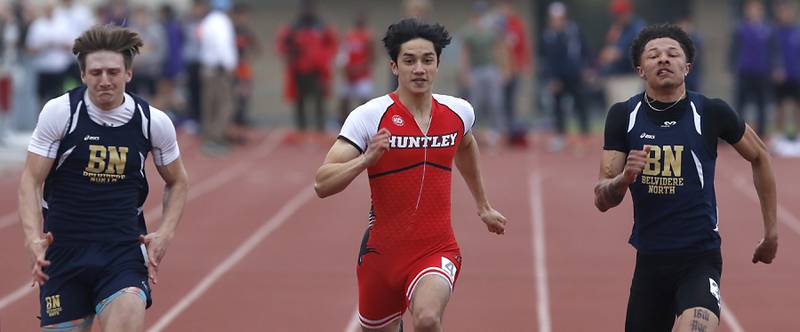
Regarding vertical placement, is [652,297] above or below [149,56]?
below

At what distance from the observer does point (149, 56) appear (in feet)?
65.5

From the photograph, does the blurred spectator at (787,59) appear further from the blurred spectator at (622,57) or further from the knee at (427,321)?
the knee at (427,321)

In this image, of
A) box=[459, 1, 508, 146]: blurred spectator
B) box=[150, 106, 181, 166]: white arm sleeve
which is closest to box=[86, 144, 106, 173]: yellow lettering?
box=[150, 106, 181, 166]: white arm sleeve

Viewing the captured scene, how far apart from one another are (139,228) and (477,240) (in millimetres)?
6147

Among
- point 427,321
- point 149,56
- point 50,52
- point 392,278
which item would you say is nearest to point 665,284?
point 427,321

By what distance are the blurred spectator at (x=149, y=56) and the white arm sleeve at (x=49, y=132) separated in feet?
46.6

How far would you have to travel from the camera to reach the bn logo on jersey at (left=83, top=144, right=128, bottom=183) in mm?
5844

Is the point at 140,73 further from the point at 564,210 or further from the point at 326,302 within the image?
the point at 326,302

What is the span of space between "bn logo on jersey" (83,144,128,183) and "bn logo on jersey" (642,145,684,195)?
2.26m

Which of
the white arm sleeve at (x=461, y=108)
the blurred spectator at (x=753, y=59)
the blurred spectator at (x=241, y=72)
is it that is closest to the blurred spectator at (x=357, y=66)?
the blurred spectator at (x=241, y=72)

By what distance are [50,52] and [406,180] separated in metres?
11.7

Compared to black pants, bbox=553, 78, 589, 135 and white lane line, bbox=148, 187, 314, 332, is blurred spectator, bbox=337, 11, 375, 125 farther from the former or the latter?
white lane line, bbox=148, 187, 314, 332

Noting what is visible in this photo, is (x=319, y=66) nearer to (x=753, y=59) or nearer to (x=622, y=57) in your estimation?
(x=622, y=57)

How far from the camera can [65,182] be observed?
232 inches
